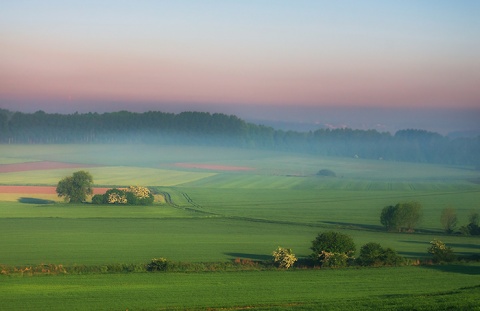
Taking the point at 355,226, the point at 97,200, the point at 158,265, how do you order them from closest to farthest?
the point at 158,265 < the point at 355,226 < the point at 97,200

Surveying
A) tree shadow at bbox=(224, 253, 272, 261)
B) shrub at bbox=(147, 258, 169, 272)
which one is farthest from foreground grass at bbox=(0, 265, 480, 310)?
tree shadow at bbox=(224, 253, 272, 261)

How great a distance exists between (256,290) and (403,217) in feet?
77.9

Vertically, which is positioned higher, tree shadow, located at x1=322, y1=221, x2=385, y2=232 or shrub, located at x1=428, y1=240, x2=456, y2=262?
tree shadow, located at x1=322, y1=221, x2=385, y2=232

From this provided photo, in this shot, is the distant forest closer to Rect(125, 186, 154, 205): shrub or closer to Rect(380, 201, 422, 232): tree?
Rect(125, 186, 154, 205): shrub

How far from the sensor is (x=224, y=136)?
141125mm

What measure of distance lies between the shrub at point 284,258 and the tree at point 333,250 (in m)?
1.48

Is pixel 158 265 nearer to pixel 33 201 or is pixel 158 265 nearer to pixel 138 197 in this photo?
pixel 138 197

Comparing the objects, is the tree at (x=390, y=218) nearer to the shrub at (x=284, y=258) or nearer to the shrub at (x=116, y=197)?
the shrub at (x=284, y=258)

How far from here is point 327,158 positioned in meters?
128

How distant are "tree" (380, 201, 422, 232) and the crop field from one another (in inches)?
39.9

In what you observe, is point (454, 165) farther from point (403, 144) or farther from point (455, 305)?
point (455, 305)

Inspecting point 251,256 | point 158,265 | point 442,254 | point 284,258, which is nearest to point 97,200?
point 251,256

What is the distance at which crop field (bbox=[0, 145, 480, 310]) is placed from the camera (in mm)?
26859

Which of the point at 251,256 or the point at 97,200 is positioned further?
the point at 97,200
